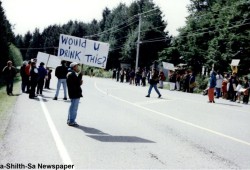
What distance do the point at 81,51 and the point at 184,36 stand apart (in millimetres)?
49087

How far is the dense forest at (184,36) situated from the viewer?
42.8 m

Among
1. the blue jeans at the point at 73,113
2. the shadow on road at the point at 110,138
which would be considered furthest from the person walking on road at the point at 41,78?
the shadow on road at the point at 110,138

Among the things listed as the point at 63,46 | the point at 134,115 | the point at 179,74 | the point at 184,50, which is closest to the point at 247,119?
the point at 134,115

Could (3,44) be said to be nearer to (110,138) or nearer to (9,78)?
(9,78)

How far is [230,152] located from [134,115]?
5708mm

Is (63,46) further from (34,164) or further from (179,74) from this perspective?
(179,74)

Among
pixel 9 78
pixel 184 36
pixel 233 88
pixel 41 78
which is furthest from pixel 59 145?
pixel 184 36

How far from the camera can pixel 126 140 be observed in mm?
8805

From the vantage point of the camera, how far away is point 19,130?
9.38 metres

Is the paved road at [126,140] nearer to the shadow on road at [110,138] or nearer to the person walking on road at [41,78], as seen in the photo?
the shadow on road at [110,138]

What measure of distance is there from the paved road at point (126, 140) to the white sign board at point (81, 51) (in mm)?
2057

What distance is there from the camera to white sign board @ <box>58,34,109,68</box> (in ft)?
45.8

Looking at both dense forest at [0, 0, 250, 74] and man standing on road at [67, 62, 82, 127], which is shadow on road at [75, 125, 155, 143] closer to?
man standing on road at [67, 62, 82, 127]

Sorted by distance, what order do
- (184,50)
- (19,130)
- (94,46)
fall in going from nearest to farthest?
(19,130) < (94,46) < (184,50)
